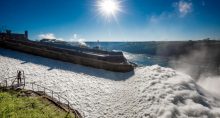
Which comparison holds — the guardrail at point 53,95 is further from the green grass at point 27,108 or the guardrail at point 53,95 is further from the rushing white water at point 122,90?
the green grass at point 27,108

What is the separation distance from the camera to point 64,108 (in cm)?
1479

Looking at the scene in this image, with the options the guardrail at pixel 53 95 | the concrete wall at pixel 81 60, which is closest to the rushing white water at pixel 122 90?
the guardrail at pixel 53 95

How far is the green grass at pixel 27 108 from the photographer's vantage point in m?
12.6

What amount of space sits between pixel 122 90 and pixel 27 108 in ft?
33.2

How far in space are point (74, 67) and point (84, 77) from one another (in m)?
4.44

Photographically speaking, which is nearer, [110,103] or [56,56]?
[110,103]

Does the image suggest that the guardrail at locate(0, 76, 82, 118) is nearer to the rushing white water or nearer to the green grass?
the rushing white water

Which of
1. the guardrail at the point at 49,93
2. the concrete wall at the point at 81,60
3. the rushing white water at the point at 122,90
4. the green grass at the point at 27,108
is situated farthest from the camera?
the concrete wall at the point at 81,60


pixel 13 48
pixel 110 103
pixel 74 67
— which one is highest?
pixel 13 48

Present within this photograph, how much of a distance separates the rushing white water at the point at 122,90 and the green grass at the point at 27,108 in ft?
8.02

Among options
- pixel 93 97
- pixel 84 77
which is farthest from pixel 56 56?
pixel 93 97

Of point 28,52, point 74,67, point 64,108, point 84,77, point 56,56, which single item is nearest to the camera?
point 64,108

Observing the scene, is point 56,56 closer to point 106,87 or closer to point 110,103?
point 106,87

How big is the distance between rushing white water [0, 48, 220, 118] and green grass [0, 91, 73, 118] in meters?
2.44
